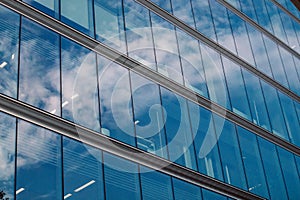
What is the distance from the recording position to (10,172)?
684 inches

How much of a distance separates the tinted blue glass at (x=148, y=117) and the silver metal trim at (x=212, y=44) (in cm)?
446

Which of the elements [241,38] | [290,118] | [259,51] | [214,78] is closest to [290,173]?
[290,118]

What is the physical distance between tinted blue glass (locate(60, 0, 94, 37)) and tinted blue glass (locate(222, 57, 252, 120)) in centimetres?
948

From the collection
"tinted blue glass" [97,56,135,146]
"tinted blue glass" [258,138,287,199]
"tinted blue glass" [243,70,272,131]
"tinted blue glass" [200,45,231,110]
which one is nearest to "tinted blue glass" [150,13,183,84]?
"tinted blue glass" [200,45,231,110]

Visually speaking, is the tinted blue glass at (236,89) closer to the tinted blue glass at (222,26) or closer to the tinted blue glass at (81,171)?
the tinted blue glass at (222,26)

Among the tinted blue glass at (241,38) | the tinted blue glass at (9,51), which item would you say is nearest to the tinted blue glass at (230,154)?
the tinted blue glass at (241,38)

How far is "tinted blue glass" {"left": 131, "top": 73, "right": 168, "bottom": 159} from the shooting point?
2286 cm

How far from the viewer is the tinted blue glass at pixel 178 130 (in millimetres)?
24095

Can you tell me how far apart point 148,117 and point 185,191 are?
3.24m

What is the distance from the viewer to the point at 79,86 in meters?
21.2

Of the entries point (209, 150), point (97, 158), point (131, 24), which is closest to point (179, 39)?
point (131, 24)

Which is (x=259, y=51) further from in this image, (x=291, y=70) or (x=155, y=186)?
(x=155, y=186)

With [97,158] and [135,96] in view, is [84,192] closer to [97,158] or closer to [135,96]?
[97,158]

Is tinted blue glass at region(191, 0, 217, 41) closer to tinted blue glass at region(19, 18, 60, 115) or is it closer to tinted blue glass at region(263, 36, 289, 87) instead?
tinted blue glass at region(263, 36, 289, 87)
